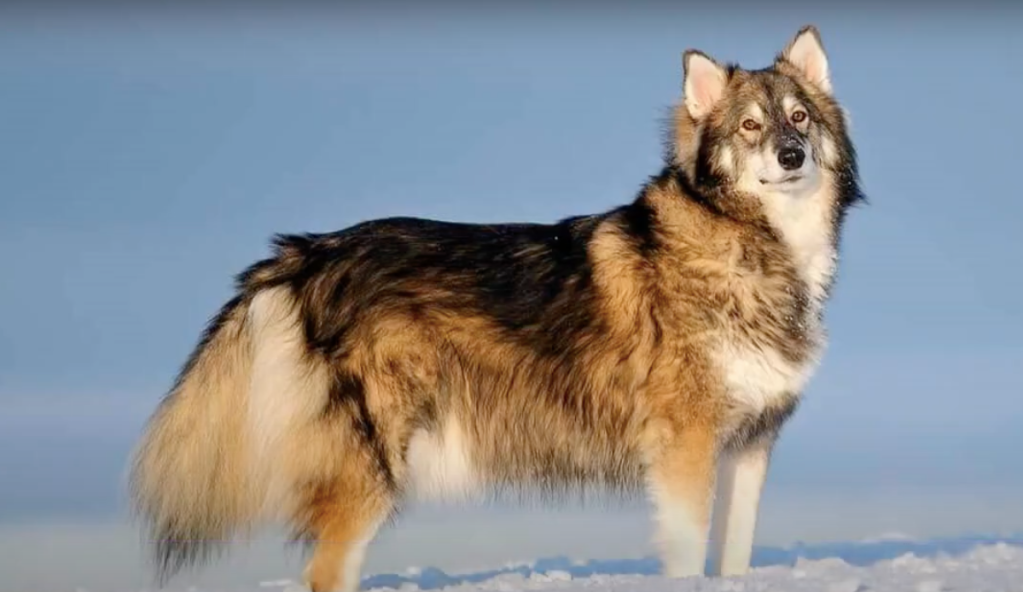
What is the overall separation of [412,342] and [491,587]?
1.49m

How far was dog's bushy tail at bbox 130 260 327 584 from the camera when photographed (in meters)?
8.58

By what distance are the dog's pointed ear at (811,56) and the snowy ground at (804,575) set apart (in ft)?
9.73

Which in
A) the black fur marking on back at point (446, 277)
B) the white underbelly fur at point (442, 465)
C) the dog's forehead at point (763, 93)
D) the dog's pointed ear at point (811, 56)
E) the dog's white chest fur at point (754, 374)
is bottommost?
the white underbelly fur at point (442, 465)

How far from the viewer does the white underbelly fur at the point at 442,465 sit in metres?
8.55

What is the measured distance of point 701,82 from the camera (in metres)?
8.85

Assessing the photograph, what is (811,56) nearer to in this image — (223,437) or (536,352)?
(536,352)

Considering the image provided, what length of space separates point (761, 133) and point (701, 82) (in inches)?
21.7

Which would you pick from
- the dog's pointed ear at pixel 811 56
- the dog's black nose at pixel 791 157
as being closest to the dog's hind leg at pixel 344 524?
the dog's black nose at pixel 791 157

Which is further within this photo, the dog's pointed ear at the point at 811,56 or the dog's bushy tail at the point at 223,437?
the dog's pointed ear at the point at 811,56

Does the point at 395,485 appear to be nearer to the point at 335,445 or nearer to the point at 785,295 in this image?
the point at 335,445

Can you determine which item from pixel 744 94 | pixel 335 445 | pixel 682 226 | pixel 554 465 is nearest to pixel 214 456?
pixel 335 445

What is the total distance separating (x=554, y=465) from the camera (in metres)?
8.91

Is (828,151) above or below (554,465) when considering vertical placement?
above

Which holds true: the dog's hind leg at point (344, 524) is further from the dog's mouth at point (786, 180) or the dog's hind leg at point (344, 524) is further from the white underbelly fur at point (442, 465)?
the dog's mouth at point (786, 180)
